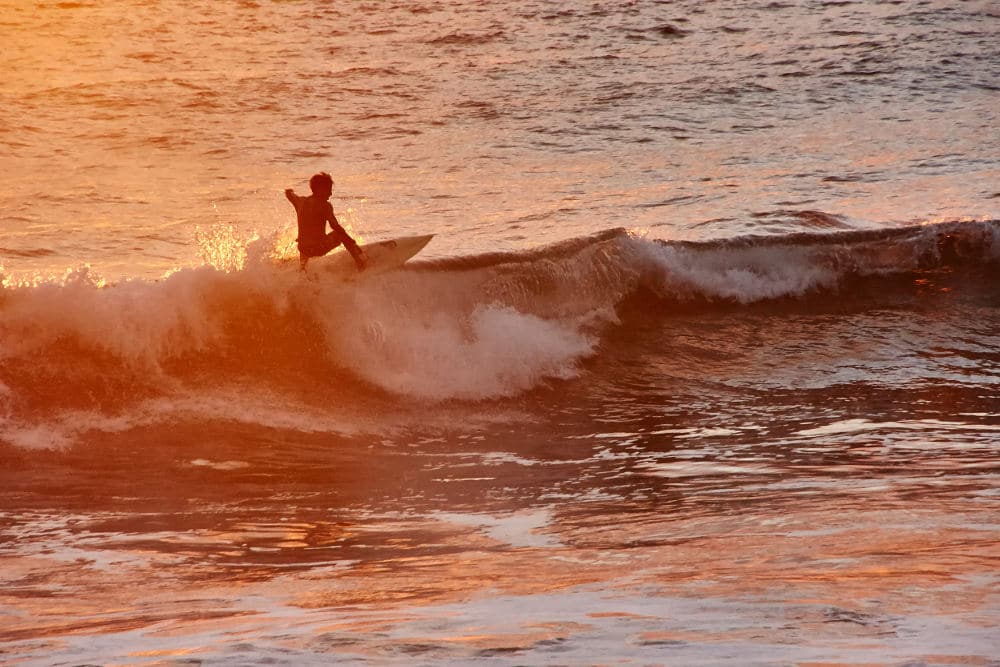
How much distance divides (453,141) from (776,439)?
11176mm

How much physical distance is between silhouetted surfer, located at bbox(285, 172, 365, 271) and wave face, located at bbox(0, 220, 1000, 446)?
0.68 metres

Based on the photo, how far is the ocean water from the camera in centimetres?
488

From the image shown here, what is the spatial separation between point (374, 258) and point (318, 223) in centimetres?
118

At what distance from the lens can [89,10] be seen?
90.0ft

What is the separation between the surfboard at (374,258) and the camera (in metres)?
10.9

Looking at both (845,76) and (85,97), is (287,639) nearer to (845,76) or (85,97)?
(85,97)

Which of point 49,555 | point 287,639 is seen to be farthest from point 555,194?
point 287,639

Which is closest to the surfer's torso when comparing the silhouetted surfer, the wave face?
the silhouetted surfer

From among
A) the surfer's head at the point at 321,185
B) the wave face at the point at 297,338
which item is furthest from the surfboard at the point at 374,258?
the surfer's head at the point at 321,185

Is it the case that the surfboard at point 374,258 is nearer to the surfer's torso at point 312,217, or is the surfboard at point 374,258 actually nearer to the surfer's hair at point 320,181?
the surfer's torso at point 312,217

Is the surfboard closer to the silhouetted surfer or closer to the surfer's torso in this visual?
the silhouetted surfer

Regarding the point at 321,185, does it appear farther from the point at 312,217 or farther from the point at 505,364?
the point at 505,364

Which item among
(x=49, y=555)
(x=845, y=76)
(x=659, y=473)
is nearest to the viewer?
(x=49, y=555)

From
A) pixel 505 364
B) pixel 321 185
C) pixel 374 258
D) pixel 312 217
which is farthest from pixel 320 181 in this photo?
pixel 505 364
